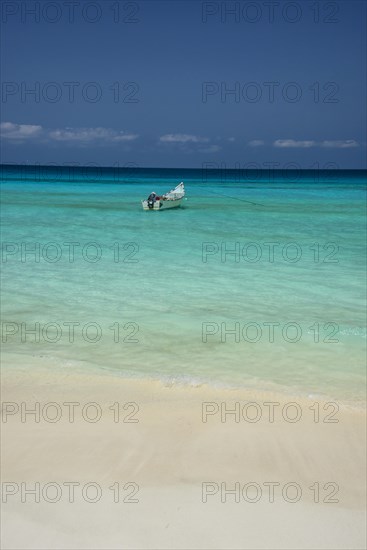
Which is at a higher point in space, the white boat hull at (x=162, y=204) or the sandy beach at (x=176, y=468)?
the white boat hull at (x=162, y=204)

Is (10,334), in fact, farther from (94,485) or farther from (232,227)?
(232,227)

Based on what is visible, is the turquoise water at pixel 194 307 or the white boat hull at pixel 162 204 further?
the white boat hull at pixel 162 204

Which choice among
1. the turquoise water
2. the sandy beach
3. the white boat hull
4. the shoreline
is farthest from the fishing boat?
the sandy beach

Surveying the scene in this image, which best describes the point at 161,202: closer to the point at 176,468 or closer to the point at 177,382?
the point at 177,382

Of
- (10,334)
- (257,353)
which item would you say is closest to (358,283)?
(257,353)

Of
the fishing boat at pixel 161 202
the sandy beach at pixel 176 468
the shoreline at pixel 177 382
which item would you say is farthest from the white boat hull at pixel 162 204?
the sandy beach at pixel 176 468

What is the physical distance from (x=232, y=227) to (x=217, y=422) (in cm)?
1620

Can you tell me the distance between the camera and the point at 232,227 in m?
20.2

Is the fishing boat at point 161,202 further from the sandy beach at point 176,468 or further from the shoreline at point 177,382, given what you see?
the sandy beach at point 176,468

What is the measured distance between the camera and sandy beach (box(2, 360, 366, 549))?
308 cm

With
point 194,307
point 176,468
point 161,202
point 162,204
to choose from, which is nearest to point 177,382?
point 176,468

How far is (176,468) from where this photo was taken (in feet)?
12.1

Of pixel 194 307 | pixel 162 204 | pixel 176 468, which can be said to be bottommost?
pixel 176 468

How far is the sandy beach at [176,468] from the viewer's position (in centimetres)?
308
